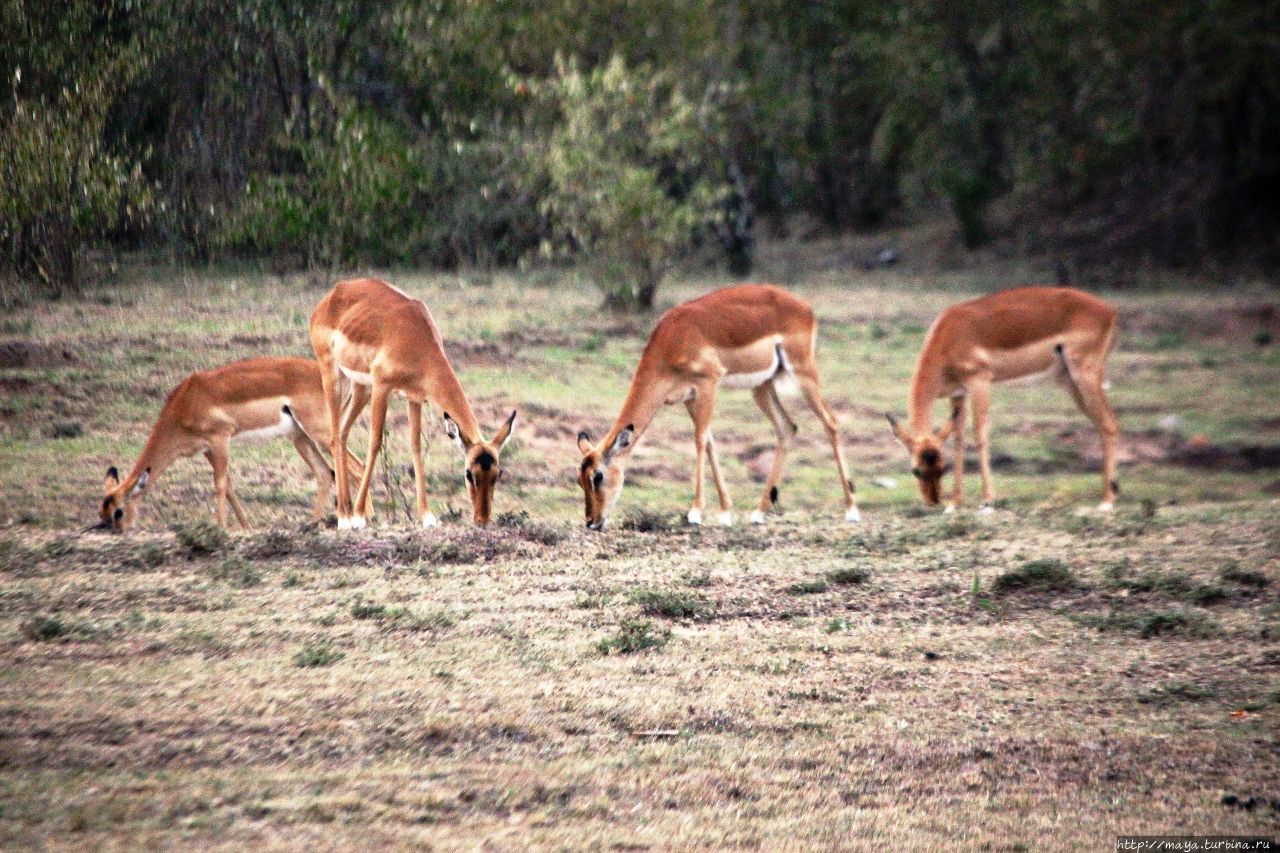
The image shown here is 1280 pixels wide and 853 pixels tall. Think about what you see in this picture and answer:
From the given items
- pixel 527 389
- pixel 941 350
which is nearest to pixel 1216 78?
pixel 941 350

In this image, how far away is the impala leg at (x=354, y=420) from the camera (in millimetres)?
9812

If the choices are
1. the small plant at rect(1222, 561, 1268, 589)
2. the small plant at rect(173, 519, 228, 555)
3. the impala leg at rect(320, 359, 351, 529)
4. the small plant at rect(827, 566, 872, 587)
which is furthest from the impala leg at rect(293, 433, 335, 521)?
the small plant at rect(1222, 561, 1268, 589)

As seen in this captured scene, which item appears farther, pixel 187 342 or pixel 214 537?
pixel 187 342

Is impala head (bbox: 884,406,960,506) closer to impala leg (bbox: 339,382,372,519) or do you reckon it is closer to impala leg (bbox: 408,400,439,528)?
impala leg (bbox: 408,400,439,528)

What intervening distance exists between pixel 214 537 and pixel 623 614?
8.29 feet

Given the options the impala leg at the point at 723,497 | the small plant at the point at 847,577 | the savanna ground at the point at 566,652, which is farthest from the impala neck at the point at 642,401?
the small plant at the point at 847,577

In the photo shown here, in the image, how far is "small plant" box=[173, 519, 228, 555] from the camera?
26.8 ft

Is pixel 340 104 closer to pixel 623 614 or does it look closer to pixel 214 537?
pixel 214 537

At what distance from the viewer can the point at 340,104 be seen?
11883 millimetres

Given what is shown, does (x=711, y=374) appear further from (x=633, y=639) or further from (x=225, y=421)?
(x=633, y=639)

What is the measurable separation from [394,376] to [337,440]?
66 cm

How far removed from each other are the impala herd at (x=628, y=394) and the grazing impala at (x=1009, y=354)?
0.5 inches

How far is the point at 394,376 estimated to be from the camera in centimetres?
927

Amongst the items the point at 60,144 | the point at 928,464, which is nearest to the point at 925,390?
the point at 928,464
